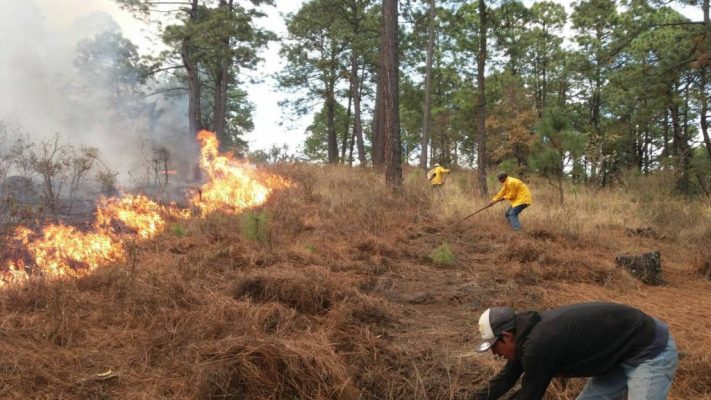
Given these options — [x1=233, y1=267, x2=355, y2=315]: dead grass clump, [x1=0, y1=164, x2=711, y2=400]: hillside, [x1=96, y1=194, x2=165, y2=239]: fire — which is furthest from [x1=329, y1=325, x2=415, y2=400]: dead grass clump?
[x1=96, y1=194, x2=165, y2=239]: fire

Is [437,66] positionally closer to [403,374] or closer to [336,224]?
[336,224]

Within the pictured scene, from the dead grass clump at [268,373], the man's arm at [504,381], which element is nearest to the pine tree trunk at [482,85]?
the dead grass clump at [268,373]

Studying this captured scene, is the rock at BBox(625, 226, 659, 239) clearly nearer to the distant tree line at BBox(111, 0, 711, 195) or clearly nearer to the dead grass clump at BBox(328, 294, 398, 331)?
the distant tree line at BBox(111, 0, 711, 195)

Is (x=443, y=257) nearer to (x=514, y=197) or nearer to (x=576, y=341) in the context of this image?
(x=514, y=197)

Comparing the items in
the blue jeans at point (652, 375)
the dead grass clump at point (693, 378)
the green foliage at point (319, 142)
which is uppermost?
the green foliage at point (319, 142)

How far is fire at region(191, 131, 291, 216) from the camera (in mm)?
10281

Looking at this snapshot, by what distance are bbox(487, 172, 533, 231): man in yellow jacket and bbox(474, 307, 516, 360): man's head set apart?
6523mm

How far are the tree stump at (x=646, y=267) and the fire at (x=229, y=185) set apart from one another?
7.35 metres

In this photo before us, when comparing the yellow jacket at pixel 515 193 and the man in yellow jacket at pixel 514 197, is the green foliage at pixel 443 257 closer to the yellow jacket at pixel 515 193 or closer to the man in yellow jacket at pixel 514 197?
the man in yellow jacket at pixel 514 197

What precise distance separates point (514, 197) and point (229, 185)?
23.4ft

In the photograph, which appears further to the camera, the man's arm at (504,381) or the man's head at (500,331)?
the man's arm at (504,381)

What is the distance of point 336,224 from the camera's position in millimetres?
8586

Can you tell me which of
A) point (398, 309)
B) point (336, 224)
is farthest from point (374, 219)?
point (398, 309)

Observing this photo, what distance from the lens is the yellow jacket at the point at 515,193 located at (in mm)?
8875
